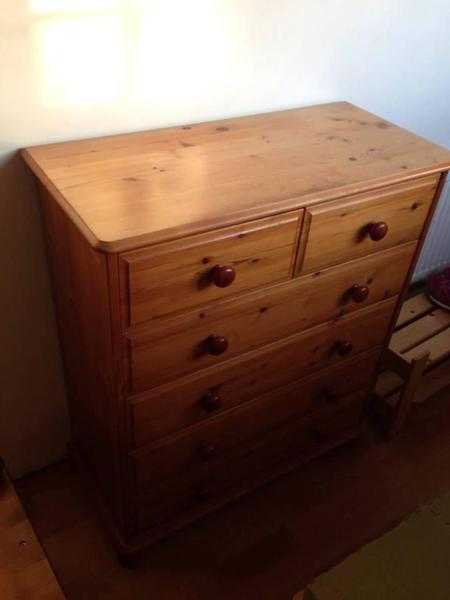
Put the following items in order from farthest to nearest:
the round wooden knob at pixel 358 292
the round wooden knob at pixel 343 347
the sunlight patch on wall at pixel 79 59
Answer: the round wooden knob at pixel 343 347 → the round wooden knob at pixel 358 292 → the sunlight patch on wall at pixel 79 59

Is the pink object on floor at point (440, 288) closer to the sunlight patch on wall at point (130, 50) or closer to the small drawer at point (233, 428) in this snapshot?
the small drawer at point (233, 428)

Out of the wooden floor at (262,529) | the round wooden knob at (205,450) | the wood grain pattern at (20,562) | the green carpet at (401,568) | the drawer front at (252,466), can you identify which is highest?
the green carpet at (401,568)

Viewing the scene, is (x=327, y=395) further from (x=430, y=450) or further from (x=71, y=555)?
(x=71, y=555)

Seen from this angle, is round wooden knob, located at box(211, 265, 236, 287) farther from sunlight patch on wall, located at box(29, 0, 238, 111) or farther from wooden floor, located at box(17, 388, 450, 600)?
wooden floor, located at box(17, 388, 450, 600)

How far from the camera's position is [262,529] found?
162 cm

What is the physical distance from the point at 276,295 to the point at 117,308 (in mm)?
371

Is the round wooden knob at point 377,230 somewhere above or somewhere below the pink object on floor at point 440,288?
above

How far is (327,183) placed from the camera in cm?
112

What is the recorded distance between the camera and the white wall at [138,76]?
113cm

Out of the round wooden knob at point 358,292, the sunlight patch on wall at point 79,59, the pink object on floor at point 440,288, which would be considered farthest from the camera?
the pink object on floor at point 440,288

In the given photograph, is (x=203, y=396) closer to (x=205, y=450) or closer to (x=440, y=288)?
(x=205, y=450)

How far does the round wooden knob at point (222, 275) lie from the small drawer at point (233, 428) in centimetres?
44

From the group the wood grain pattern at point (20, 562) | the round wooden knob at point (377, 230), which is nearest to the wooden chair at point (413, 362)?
the round wooden knob at point (377, 230)

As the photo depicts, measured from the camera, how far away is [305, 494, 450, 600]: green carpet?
A: 818 millimetres
